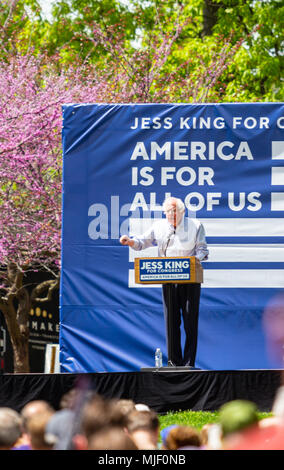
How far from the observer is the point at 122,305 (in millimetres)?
9328

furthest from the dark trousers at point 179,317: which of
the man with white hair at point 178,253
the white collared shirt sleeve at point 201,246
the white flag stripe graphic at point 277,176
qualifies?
the white flag stripe graphic at point 277,176

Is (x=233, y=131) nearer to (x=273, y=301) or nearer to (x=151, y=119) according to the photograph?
(x=151, y=119)

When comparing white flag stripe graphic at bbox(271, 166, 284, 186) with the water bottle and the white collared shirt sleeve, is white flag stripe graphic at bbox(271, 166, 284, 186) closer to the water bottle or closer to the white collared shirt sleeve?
the white collared shirt sleeve

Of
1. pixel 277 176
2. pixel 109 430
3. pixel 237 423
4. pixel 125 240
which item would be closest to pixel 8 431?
pixel 109 430

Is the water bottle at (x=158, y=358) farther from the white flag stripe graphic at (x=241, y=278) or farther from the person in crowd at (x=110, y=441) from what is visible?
the person in crowd at (x=110, y=441)

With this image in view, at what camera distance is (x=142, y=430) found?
3.78 meters

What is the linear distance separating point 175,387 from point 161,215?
2149 mm

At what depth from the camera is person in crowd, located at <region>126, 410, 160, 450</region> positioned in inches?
144

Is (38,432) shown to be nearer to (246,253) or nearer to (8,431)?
(8,431)

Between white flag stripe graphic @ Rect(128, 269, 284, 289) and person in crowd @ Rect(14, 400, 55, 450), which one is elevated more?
white flag stripe graphic @ Rect(128, 269, 284, 289)

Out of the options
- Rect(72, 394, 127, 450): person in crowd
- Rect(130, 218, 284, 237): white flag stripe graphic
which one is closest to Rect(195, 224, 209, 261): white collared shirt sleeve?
Rect(130, 218, 284, 237): white flag stripe graphic

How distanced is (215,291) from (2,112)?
4827 millimetres

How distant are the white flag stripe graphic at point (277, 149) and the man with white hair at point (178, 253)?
51.7 inches

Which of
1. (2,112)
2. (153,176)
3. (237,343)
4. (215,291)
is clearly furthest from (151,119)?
(2,112)
